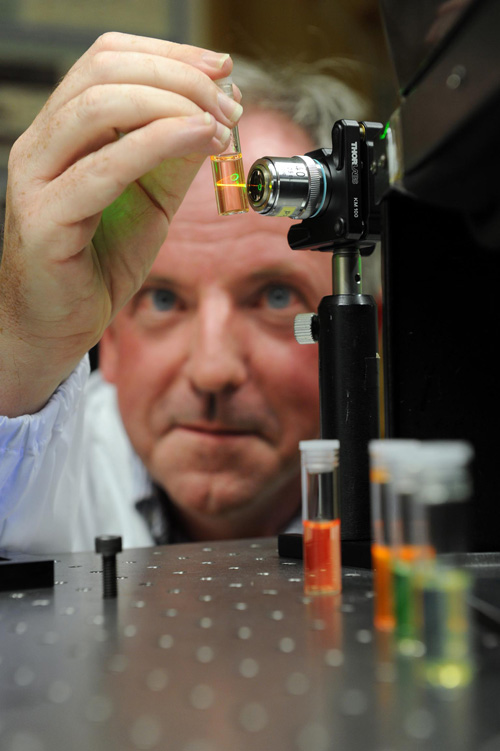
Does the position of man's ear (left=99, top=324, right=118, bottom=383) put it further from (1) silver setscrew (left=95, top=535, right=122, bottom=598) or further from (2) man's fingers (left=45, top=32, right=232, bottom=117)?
(1) silver setscrew (left=95, top=535, right=122, bottom=598)

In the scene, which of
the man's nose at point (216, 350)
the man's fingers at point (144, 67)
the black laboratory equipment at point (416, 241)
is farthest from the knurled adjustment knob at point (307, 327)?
the man's nose at point (216, 350)

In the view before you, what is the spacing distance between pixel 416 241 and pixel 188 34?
1.42 m

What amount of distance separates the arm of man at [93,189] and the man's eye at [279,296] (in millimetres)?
894

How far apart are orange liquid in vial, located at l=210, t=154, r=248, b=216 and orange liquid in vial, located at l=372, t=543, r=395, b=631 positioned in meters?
0.50

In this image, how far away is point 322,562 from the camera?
0.59 meters

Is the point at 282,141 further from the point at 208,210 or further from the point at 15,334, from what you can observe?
the point at 15,334

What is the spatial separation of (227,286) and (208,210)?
203 millimetres

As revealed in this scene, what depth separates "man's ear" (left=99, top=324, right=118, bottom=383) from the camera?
1.88 meters

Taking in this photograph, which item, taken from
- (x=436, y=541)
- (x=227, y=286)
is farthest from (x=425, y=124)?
(x=227, y=286)

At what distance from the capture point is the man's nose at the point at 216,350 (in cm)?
183

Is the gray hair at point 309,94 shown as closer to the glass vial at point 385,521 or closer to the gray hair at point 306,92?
the gray hair at point 306,92

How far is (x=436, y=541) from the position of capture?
1.28 ft

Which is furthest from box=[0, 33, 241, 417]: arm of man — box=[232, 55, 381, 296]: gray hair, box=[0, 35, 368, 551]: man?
box=[232, 55, 381, 296]: gray hair

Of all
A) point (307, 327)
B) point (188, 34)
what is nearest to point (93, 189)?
point (307, 327)
